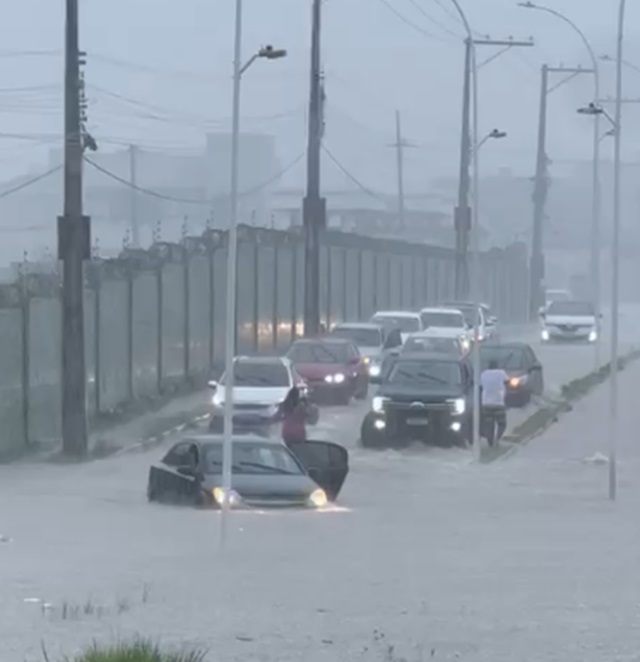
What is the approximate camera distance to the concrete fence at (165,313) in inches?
1449

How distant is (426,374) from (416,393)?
3.74ft

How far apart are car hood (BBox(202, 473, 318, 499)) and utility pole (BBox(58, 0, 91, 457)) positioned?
976cm

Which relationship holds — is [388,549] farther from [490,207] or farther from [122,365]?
[490,207]

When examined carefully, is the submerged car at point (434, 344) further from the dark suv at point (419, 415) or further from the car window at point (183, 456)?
the car window at point (183, 456)

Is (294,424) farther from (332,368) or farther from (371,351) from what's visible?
(371,351)

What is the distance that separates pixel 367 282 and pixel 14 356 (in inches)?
1419

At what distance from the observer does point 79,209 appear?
3519 centimetres

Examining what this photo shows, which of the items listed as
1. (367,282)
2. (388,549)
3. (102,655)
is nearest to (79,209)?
(388,549)

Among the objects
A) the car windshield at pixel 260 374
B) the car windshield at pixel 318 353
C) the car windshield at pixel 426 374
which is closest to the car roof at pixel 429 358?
the car windshield at pixel 426 374

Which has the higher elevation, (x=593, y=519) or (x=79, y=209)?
(x=79, y=209)

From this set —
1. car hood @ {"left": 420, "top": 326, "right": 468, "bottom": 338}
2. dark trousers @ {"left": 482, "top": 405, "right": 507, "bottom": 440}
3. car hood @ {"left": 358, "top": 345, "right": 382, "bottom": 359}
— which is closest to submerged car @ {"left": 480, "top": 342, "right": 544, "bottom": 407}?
car hood @ {"left": 358, "top": 345, "right": 382, "bottom": 359}

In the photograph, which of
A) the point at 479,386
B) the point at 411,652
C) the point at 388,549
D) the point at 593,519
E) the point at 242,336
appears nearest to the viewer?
the point at 411,652

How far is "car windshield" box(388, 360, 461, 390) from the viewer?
39.9 meters

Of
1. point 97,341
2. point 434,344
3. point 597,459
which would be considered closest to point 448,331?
point 434,344
